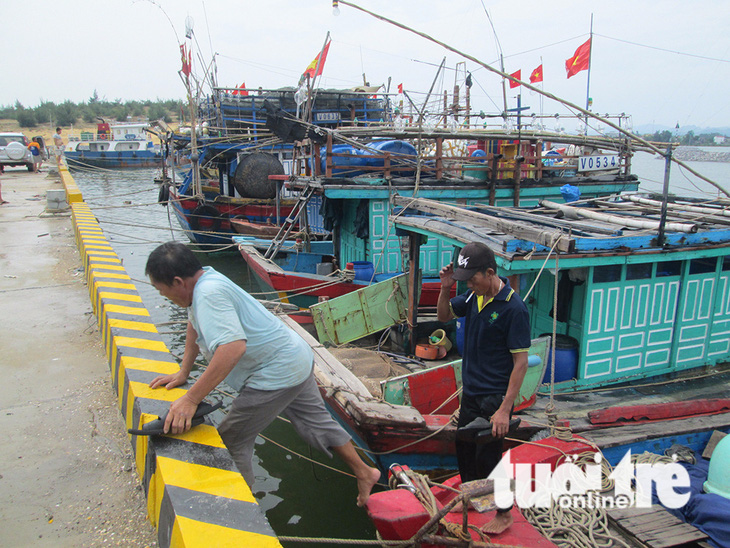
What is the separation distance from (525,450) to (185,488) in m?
2.71

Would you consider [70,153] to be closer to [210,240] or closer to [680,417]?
[210,240]

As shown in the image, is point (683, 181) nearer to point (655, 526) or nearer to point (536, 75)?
point (536, 75)

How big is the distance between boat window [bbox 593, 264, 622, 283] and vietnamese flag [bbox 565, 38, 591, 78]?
13337mm

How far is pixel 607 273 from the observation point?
5.22m

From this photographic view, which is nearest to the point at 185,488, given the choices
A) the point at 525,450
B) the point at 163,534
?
the point at 163,534

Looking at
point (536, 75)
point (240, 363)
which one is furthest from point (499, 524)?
point (536, 75)

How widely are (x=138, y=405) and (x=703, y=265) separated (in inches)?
236

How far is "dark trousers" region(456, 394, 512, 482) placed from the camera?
3.46m

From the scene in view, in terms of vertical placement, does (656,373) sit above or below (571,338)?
below

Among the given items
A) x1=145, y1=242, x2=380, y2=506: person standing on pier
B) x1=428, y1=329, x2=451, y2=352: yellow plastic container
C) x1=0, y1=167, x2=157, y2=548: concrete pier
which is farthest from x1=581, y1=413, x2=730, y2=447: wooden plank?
x1=0, y1=167, x2=157, y2=548: concrete pier

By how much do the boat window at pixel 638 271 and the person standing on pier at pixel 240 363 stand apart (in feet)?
12.4

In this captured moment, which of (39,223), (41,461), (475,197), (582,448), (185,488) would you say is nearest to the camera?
(185,488)

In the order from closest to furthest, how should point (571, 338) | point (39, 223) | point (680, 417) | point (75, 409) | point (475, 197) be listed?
point (75, 409), point (680, 417), point (571, 338), point (475, 197), point (39, 223)

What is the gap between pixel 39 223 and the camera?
38.1 ft
